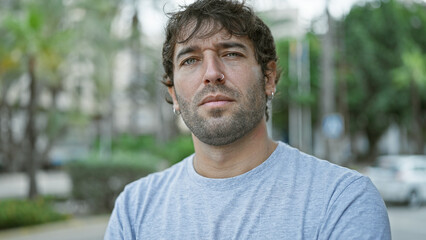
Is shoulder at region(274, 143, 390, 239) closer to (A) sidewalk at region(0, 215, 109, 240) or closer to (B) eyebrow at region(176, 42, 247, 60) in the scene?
(B) eyebrow at region(176, 42, 247, 60)

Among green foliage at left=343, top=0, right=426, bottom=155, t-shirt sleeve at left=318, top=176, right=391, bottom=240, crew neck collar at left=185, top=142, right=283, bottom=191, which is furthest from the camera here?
green foliage at left=343, top=0, right=426, bottom=155

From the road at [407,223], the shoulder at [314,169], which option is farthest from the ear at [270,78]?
the road at [407,223]

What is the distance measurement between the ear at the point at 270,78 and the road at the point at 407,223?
29.0 feet

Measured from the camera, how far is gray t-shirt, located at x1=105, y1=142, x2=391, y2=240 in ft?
5.46

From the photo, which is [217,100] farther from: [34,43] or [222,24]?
[34,43]

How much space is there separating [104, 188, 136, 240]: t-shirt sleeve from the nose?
1.89 feet

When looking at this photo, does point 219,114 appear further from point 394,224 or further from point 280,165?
point 394,224

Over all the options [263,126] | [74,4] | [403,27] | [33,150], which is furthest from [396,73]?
[263,126]

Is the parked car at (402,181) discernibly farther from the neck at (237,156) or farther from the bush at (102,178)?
the neck at (237,156)

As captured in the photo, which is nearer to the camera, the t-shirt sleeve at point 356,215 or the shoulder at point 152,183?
the t-shirt sleeve at point 356,215

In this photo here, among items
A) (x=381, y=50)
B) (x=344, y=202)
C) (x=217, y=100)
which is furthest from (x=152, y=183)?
(x=381, y=50)

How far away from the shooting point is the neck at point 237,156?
1.98 metres

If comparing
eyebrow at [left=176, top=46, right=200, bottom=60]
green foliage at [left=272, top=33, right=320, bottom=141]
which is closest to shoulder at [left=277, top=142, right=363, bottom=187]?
eyebrow at [left=176, top=46, right=200, bottom=60]

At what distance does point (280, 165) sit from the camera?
192 cm
